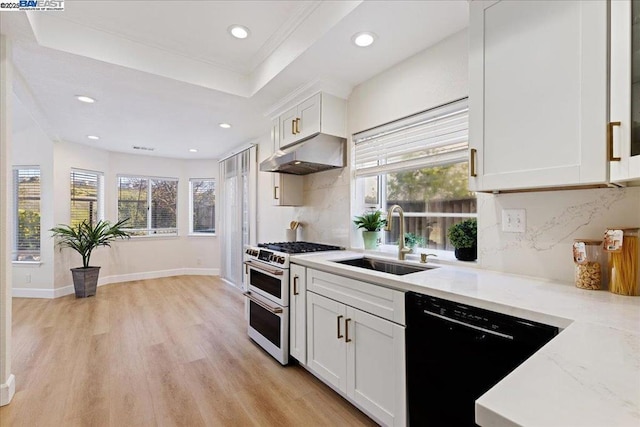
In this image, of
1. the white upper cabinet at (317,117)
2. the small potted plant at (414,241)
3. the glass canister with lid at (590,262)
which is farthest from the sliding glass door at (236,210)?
the glass canister with lid at (590,262)

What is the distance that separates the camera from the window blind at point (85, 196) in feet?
16.6

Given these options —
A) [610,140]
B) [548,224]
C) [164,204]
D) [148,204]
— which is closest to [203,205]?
[164,204]

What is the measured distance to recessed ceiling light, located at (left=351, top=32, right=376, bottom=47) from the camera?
6.63 feet

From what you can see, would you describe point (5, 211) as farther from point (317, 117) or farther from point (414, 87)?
point (414, 87)

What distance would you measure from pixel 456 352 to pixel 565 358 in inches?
26.8

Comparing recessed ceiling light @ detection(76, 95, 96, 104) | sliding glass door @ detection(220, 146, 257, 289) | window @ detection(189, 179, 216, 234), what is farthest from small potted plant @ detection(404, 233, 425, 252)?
window @ detection(189, 179, 216, 234)

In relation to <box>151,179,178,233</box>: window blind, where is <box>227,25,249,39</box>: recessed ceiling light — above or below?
above

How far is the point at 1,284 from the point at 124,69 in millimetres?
1747

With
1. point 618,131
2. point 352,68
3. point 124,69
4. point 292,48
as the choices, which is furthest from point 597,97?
point 124,69

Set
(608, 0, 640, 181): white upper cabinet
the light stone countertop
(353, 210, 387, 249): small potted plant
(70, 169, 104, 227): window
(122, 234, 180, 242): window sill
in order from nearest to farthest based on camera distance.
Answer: the light stone countertop < (608, 0, 640, 181): white upper cabinet < (353, 210, 387, 249): small potted plant < (70, 169, 104, 227): window < (122, 234, 180, 242): window sill

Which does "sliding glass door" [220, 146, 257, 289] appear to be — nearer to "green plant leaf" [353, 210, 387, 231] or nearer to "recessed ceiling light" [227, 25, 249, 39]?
"recessed ceiling light" [227, 25, 249, 39]

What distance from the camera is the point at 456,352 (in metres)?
1.34

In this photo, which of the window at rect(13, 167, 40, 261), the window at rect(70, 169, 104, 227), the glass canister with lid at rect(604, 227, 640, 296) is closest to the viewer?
the glass canister with lid at rect(604, 227, 640, 296)

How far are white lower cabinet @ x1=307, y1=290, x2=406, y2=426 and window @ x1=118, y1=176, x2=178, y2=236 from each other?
5.03 metres
